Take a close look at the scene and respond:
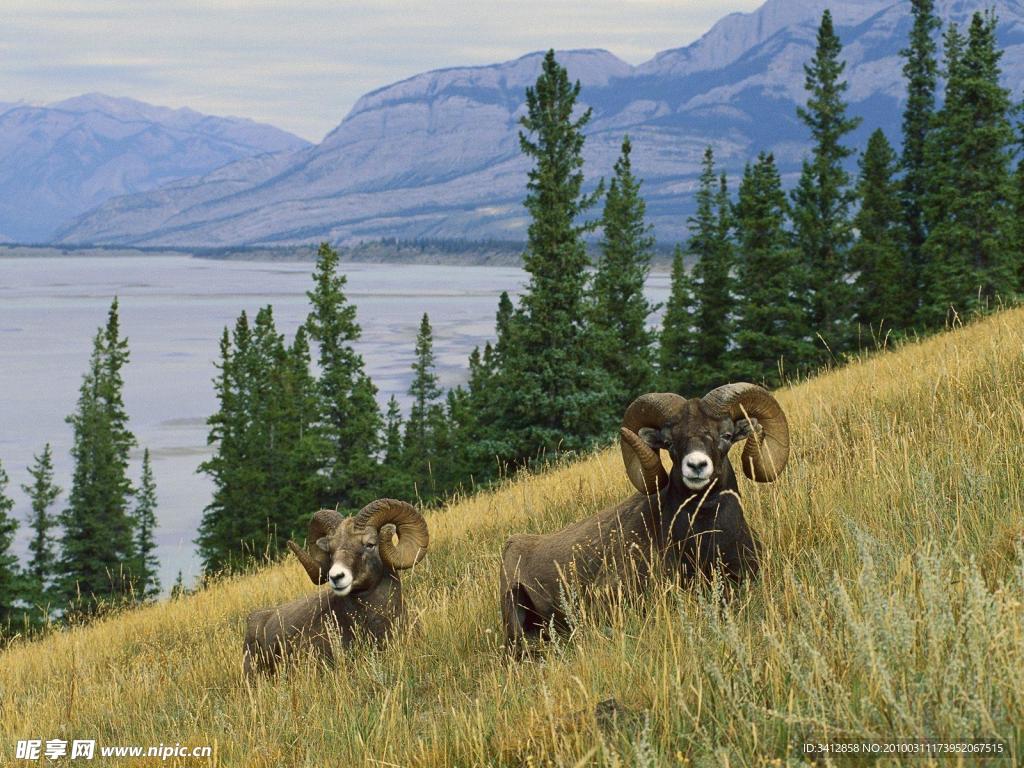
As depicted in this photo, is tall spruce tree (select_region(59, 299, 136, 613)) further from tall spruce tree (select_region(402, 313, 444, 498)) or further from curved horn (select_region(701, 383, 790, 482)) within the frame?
curved horn (select_region(701, 383, 790, 482))

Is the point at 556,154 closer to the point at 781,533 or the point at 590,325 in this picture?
the point at 590,325

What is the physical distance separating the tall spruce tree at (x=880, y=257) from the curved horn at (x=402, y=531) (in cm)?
3645

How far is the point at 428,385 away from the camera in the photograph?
50.0 metres

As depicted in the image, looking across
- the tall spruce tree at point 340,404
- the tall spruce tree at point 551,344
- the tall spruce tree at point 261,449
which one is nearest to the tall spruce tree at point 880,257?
the tall spruce tree at point 551,344

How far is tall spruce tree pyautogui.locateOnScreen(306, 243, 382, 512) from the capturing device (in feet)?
133

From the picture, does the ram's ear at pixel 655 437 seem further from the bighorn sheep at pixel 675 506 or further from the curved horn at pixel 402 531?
the curved horn at pixel 402 531

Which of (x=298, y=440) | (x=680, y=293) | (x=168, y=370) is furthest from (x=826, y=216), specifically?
(x=168, y=370)

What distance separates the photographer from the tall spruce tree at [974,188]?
3644cm

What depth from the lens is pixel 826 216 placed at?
42562 mm

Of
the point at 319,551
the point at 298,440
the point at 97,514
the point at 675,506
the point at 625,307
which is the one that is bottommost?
the point at 97,514

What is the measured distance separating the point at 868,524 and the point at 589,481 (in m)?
5.15

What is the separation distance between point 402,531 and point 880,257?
3991 cm

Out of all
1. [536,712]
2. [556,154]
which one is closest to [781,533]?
[536,712]

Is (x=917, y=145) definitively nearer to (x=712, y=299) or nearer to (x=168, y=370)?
(x=712, y=299)
